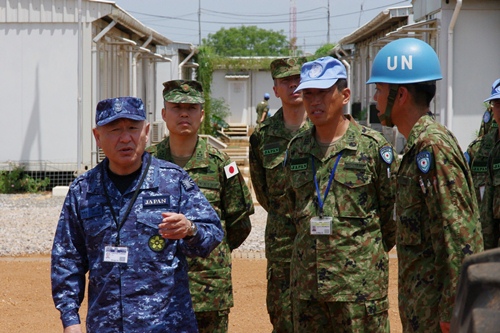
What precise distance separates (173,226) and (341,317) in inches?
53.6

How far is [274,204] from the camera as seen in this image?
6020 millimetres

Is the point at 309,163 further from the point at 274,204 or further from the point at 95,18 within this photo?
the point at 95,18

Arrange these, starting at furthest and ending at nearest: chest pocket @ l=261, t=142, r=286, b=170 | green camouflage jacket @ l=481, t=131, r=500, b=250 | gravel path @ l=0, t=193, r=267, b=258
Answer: gravel path @ l=0, t=193, r=267, b=258
chest pocket @ l=261, t=142, r=286, b=170
green camouflage jacket @ l=481, t=131, r=500, b=250

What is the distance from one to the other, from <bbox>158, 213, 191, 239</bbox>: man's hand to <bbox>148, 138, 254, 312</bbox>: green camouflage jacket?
1607 mm

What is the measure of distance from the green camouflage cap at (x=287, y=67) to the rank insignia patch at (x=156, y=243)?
2.62 m

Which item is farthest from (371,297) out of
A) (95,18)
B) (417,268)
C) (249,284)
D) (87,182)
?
(95,18)

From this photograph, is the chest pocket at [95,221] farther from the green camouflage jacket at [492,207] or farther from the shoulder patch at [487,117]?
the shoulder patch at [487,117]

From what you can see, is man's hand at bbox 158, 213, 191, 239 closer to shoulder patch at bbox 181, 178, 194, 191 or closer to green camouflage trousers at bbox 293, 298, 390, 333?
shoulder patch at bbox 181, 178, 194, 191

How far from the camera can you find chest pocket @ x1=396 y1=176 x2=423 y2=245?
399 centimetres

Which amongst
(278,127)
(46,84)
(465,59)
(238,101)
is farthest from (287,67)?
(238,101)

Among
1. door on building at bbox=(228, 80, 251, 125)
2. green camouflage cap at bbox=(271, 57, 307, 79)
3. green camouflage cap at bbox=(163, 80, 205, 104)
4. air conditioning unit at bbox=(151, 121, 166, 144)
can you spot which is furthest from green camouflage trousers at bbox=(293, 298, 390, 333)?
door on building at bbox=(228, 80, 251, 125)

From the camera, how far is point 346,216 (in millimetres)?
4680

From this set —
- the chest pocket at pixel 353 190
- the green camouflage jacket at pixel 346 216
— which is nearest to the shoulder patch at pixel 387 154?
the green camouflage jacket at pixel 346 216

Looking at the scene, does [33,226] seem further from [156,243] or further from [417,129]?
[417,129]
